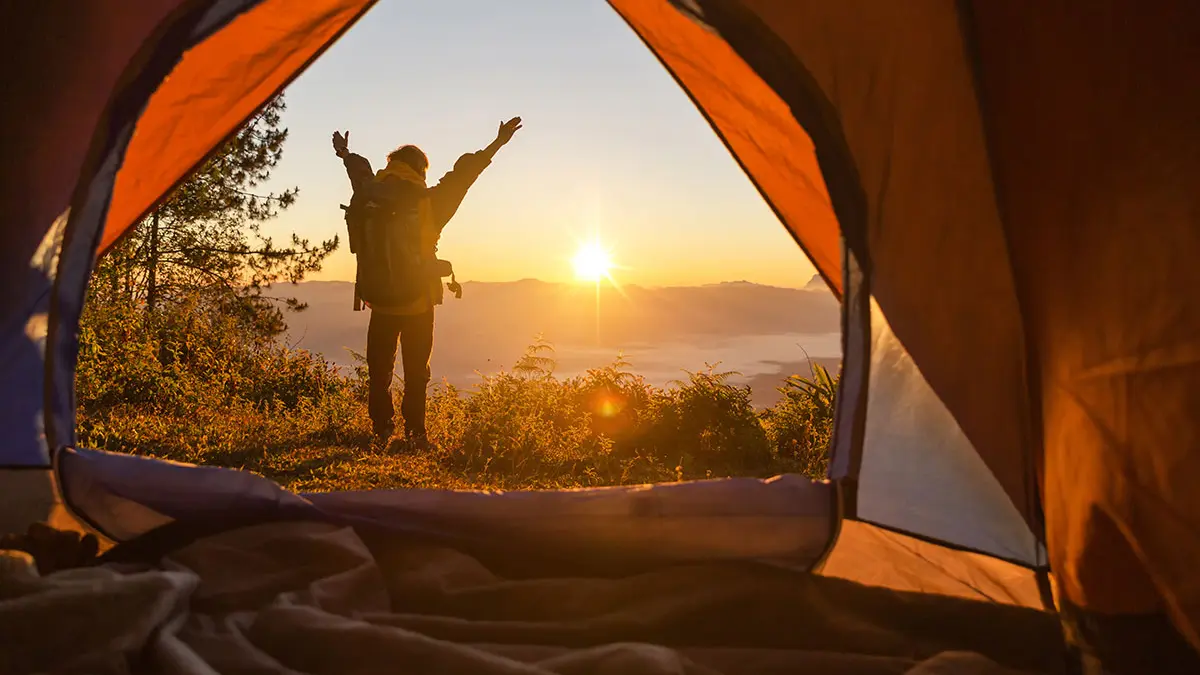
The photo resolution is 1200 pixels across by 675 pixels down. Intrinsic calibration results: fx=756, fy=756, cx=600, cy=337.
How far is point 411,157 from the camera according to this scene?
175 inches

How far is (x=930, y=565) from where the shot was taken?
190 centimetres

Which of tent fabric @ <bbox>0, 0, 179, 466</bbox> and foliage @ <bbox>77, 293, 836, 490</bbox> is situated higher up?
tent fabric @ <bbox>0, 0, 179, 466</bbox>

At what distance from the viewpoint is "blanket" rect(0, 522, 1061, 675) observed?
4.30 ft

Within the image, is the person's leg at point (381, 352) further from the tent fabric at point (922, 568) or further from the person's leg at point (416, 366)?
the tent fabric at point (922, 568)

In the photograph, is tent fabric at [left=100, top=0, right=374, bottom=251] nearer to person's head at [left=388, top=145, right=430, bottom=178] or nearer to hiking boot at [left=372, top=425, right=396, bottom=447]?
person's head at [left=388, top=145, right=430, bottom=178]

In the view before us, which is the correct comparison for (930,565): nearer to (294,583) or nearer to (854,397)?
(854,397)

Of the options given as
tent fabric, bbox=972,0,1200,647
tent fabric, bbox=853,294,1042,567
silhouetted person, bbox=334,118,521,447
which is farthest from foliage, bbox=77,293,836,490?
tent fabric, bbox=972,0,1200,647

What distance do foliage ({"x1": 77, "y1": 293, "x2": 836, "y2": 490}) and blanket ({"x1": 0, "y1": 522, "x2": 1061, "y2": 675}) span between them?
87.6 inches

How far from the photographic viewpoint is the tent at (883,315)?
1.58 m

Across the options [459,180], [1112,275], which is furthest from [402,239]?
[1112,275]

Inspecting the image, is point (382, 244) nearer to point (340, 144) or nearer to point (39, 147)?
point (340, 144)

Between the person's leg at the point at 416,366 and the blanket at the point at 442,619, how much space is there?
2.78 metres

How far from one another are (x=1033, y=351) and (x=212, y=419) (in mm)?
5489

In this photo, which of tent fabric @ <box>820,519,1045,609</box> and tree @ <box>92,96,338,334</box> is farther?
tree @ <box>92,96,338,334</box>
